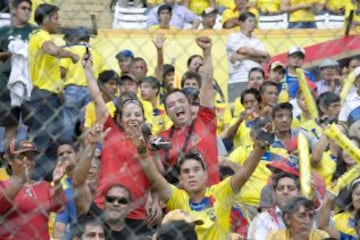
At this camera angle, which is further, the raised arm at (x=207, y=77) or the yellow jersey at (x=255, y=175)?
the yellow jersey at (x=255, y=175)

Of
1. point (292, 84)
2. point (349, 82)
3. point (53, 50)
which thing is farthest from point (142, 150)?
point (292, 84)

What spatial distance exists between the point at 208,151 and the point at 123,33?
3.43m

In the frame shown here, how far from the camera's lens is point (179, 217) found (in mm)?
7062

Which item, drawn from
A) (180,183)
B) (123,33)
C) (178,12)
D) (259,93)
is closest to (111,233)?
(180,183)

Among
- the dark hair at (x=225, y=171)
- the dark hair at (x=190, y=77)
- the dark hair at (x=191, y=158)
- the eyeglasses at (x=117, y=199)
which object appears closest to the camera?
the eyeglasses at (x=117, y=199)

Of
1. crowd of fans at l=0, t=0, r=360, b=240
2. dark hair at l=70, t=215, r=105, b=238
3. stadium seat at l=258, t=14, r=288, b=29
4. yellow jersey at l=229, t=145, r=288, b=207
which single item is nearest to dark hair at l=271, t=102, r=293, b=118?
crowd of fans at l=0, t=0, r=360, b=240

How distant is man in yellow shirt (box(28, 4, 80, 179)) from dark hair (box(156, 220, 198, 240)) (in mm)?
1537

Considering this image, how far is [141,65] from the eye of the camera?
10219 mm

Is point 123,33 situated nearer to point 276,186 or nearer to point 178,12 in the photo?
point 178,12

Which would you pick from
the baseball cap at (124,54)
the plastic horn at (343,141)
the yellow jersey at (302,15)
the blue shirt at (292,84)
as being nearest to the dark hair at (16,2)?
the baseball cap at (124,54)

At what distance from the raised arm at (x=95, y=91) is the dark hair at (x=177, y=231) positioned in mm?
1438

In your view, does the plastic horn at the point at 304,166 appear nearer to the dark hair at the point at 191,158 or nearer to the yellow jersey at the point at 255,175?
the yellow jersey at the point at 255,175

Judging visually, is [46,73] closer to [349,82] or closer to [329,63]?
[349,82]

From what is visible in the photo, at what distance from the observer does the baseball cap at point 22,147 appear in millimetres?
7074
